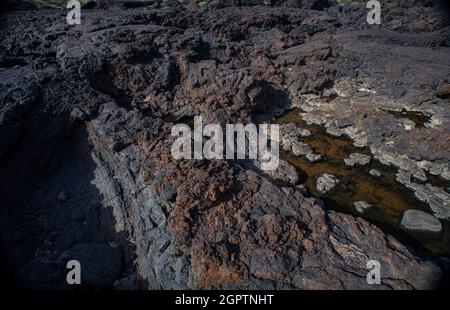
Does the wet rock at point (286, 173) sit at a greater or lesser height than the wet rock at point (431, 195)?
greater

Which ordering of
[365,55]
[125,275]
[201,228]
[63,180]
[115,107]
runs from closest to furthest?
[201,228], [125,275], [63,180], [115,107], [365,55]

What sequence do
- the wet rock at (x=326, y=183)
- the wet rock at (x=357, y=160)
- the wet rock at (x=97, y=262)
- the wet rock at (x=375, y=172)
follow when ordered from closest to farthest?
the wet rock at (x=97, y=262)
the wet rock at (x=326, y=183)
the wet rock at (x=375, y=172)
the wet rock at (x=357, y=160)

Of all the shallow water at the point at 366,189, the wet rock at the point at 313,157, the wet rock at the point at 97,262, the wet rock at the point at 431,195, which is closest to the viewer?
the wet rock at the point at 97,262

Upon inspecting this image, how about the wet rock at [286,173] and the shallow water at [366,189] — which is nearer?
the shallow water at [366,189]

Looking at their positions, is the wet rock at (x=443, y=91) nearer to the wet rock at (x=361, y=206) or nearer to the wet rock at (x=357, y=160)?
the wet rock at (x=357, y=160)

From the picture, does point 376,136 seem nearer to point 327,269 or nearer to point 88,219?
point 327,269

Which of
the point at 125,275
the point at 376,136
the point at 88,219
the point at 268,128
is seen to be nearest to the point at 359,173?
the point at 376,136

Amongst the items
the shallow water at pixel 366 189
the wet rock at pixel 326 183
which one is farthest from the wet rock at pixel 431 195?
the wet rock at pixel 326 183
